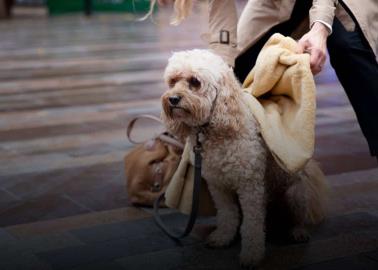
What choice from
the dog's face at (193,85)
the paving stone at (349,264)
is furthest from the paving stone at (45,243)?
the paving stone at (349,264)

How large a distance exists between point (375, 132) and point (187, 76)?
1006 mm

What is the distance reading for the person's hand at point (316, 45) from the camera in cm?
320

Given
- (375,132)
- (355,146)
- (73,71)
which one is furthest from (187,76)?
(73,71)

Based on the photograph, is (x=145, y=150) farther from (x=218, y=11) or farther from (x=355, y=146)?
(x=355, y=146)

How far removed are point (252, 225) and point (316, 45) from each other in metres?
0.84

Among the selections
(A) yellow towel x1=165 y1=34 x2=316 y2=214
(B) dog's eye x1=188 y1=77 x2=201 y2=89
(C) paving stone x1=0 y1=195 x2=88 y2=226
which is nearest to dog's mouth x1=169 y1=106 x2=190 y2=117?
(B) dog's eye x1=188 y1=77 x2=201 y2=89

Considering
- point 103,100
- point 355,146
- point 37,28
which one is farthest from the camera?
point 37,28

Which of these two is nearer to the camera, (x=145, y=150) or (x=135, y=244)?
(x=135, y=244)

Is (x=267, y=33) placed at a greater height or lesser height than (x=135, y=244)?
greater

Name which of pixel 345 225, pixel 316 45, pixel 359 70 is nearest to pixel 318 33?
pixel 316 45

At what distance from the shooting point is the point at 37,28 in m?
18.4

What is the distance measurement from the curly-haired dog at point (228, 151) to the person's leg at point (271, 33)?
2.25 ft

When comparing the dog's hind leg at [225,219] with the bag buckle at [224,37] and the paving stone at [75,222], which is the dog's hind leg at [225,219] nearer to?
the paving stone at [75,222]

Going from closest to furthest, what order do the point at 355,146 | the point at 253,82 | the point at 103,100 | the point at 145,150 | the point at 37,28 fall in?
1. the point at 253,82
2. the point at 145,150
3. the point at 355,146
4. the point at 103,100
5. the point at 37,28
